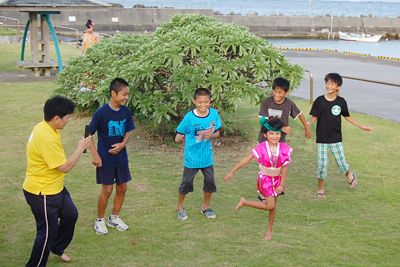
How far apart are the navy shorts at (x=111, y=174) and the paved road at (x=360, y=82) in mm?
8320

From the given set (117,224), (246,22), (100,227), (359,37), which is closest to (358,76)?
(117,224)

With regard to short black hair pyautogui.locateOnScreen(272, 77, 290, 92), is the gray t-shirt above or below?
below

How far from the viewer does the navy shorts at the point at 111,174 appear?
4684mm

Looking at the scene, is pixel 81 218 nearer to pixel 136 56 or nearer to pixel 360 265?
pixel 360 265

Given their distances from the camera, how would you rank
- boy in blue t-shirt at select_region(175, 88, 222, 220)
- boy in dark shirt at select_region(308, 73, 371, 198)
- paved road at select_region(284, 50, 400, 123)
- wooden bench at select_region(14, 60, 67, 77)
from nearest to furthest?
1. boy in blue t-shirt at select_region(175, 88, 222, 220)
2. boy in dark shirt at select_region(308, 73, 371, 198)
3. paved road at select_region(284, 50, 400, 123)
4. wooden bench at select_region(14, 60, 67, 77)

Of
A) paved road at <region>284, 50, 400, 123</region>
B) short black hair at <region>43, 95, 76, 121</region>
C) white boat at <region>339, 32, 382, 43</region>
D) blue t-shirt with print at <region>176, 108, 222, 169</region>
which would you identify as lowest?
paved road at <region>284, 50, 400, 123</region>

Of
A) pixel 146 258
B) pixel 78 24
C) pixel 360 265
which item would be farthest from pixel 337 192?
pixel 78 24

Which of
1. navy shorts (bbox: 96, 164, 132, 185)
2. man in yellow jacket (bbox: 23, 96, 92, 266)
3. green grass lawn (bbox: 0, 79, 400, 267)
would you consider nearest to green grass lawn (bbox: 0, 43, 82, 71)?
green grass lawn (bbox: 0, 79, 400, 267)

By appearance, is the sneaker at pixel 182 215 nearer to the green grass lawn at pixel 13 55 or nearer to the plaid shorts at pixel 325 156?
the plaid shorts at pixel 325 156

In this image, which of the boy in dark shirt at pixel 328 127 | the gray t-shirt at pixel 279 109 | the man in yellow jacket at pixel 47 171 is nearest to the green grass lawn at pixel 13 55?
the gray t-shirt at pixel 279 109

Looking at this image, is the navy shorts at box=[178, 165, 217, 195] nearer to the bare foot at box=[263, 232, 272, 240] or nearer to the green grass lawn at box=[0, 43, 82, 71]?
the bare foot at box=[263, 232, 272, 240]

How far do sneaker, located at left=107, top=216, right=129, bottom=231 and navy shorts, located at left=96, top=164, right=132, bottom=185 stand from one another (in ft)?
1.69

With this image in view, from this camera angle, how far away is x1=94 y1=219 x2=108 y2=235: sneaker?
15.8ft

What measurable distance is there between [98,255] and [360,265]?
2651mm
